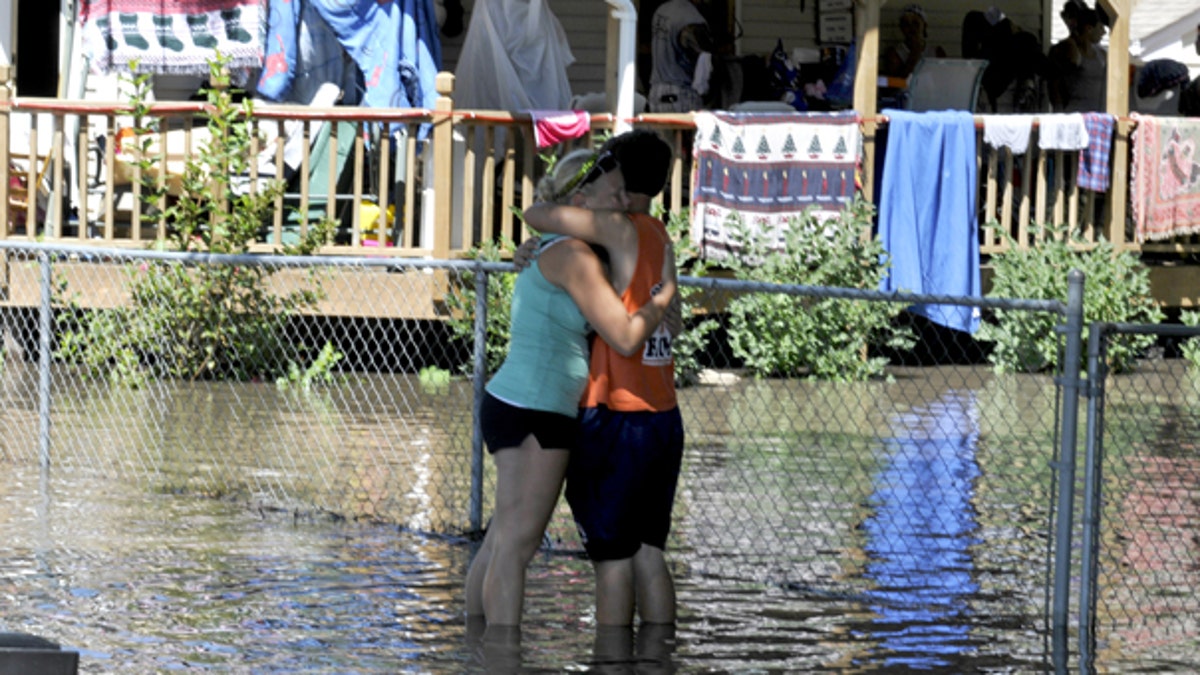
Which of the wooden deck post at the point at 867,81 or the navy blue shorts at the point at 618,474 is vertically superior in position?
the wooden deck post at the point at 867,81

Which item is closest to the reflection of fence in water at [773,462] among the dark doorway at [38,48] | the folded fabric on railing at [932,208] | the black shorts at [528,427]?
the folded fabric on railing at [932,208]

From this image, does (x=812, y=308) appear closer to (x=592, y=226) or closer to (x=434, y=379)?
→ (x=434, y=379)

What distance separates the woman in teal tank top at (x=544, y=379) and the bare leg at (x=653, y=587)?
0.36 metres

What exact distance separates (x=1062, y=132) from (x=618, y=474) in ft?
30.9

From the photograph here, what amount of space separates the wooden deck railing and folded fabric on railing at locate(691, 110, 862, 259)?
0.22 meters

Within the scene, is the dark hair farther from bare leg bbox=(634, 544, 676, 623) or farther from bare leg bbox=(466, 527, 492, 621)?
bare leg bbox=(466, 527, 492, 621)

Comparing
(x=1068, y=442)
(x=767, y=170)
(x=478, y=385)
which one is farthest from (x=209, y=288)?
(x=1068, y=442)

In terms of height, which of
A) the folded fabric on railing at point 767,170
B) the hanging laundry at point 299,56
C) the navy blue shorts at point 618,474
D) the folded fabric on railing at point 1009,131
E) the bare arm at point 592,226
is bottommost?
the navy blue shorts at point 618,474

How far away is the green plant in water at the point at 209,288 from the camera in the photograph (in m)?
12.2

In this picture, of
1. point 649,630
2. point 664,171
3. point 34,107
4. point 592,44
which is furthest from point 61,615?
point 592,44

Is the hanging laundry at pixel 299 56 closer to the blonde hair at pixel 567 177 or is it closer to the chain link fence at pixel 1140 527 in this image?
the chain link fence at pixel 1140 527

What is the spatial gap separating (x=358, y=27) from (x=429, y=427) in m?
3.76

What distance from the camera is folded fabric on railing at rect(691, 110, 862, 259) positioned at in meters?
13.5

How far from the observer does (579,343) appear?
5.74 metres
